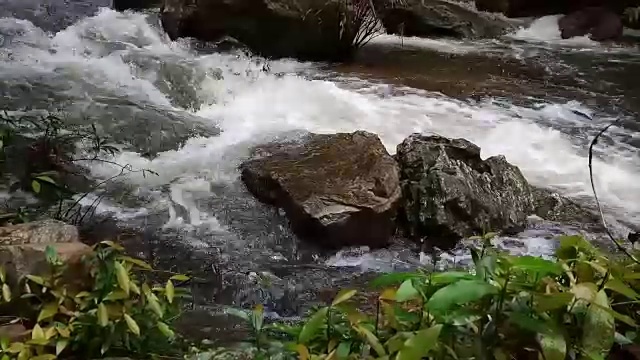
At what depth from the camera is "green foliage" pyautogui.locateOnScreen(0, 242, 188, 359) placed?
1.82 metres

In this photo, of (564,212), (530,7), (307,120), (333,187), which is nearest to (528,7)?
(530,7)

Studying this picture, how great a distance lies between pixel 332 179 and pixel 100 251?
2.01 metres

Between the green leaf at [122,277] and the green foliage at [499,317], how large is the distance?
555mm

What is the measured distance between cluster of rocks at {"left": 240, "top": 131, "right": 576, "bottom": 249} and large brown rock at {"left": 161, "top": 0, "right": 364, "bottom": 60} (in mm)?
3047

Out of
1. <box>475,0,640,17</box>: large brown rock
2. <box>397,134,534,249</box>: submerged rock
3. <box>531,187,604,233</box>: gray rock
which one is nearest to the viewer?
<box>397,134,534,249</box>: submerged rock

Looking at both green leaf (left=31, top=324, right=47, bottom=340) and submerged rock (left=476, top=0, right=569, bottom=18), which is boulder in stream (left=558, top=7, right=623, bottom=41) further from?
green leaf (left=31, top=324, right=47, bottom=340)

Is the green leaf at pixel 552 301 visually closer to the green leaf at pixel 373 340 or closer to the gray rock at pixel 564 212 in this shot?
the green leaf at pixel 373 340

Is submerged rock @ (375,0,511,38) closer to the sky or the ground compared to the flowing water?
closer to the sky

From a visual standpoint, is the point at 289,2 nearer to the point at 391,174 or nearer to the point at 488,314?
the point at 391,174

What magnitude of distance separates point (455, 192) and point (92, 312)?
2.50 meters

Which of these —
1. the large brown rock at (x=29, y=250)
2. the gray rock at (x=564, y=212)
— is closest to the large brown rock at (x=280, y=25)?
the gray rock at (x=564, y=212)

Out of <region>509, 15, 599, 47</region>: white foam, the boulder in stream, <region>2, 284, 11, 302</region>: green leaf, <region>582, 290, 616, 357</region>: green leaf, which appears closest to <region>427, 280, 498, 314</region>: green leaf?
<region>582, 290, 616, 357</region>: green leaf

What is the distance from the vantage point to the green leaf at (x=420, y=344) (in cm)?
137

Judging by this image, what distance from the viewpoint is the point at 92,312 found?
73.5 inches
